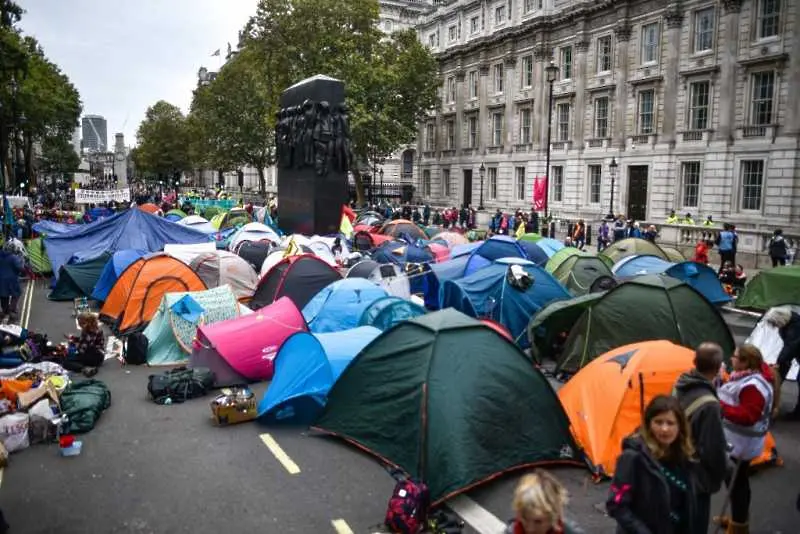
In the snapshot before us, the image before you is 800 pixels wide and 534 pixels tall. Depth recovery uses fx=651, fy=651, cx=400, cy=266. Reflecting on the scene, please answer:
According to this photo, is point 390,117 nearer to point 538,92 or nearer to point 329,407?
point 538,92

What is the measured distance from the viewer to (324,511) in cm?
655

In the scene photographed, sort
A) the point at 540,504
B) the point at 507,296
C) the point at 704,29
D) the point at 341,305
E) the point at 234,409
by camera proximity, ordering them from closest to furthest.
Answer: the point at 540,504
the point at 234,409
the point at 341,305
the point at 507,296
the point at 704,29

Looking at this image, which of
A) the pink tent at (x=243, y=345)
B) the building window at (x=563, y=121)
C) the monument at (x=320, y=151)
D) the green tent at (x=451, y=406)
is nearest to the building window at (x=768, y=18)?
the building window at (x=563, y=121)

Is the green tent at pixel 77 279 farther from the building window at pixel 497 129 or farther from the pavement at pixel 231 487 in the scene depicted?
the building window at pixel 497 129

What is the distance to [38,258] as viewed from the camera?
2091 cm

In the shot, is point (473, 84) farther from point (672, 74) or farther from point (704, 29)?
point (704, 29)

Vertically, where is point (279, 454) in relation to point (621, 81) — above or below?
below

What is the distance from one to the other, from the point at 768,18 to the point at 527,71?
16.1m

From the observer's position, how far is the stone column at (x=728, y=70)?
2980cm

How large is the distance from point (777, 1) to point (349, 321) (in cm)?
2718

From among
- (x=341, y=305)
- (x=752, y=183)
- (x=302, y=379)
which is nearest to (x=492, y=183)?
(x=752, y=183)

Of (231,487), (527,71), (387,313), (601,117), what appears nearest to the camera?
(231,487)

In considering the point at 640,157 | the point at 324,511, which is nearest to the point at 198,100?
the point at 640,157

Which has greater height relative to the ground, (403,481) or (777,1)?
(777,1)
